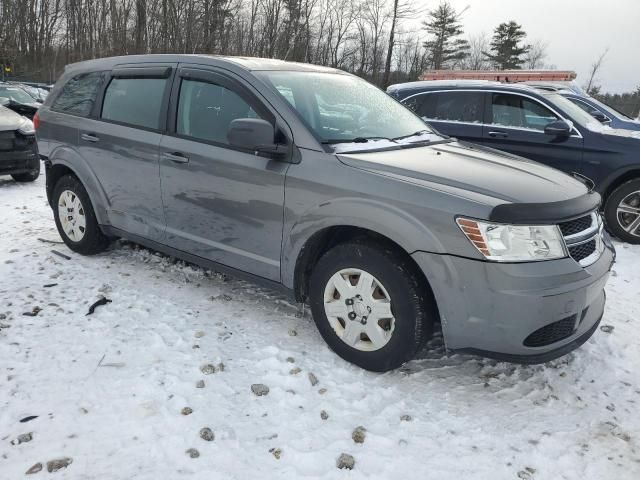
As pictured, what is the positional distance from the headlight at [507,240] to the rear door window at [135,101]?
8.34ft

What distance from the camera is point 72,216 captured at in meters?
4.63

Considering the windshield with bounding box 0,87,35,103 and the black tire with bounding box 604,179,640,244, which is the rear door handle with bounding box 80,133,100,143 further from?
the windshield with bounding box 0,87,35,103

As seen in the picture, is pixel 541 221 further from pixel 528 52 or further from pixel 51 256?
pixel 528 52

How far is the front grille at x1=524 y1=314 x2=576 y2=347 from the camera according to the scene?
8.13 feet

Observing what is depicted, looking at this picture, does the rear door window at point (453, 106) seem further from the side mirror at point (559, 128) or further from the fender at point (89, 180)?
the fender at point (89, 180)

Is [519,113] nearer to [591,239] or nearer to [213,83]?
[591,239]

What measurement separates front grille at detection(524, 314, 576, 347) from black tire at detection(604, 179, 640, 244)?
13.6ft

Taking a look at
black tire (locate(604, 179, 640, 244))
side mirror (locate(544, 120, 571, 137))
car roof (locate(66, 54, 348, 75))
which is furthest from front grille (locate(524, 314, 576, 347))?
side mirror (locate(544, 120, 571, 137))

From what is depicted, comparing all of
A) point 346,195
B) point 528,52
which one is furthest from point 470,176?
point 528,52

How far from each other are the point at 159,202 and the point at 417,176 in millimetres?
2081

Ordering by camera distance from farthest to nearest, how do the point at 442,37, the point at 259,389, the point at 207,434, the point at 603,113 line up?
1. the point at 442,37
2. the point at 603,113
3. the point at 259,389
4. the point at 207,434

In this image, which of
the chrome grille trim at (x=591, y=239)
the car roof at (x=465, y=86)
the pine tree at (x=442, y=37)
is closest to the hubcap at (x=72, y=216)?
the chrome grille trim at (x=591, y=239)

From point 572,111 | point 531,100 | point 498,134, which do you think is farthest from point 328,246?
point 572,111

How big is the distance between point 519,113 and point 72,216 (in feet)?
18.5
